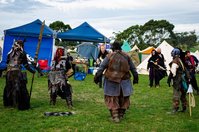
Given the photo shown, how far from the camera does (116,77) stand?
7.39 metres

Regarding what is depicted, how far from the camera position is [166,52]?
25438mm

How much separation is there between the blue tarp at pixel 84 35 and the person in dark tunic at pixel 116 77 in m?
14.0

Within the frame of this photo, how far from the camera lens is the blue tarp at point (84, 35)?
21.4 metres

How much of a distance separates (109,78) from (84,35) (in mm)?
14211

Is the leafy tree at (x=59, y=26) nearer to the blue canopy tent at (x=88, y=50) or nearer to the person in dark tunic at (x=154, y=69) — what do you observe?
the blue canopy tent at (x=88, y=50)

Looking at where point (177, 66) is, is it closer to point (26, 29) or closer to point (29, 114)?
point (29, 114)

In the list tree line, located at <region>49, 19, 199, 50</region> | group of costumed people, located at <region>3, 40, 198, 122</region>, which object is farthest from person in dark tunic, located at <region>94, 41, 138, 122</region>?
tree line, located at <region>49, 19, 199, 50</region>

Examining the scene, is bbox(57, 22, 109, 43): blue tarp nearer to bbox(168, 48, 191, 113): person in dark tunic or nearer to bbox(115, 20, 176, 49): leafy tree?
bbox(168, 48, 191, 113): person in dark tunic

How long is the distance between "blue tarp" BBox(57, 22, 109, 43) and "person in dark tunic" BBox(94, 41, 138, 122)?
1399 cm

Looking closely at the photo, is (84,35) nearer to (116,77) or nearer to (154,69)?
(154,69)

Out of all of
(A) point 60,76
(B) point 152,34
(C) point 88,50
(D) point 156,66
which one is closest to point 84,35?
(C) point 88,50

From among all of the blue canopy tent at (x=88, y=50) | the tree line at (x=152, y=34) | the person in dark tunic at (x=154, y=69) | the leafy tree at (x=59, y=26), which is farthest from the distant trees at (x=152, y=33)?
the person in dark tunic at (x=154, y=69)

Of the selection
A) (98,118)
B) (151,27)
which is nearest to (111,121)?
(98,118)

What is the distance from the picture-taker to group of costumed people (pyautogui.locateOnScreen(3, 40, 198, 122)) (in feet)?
24.5
